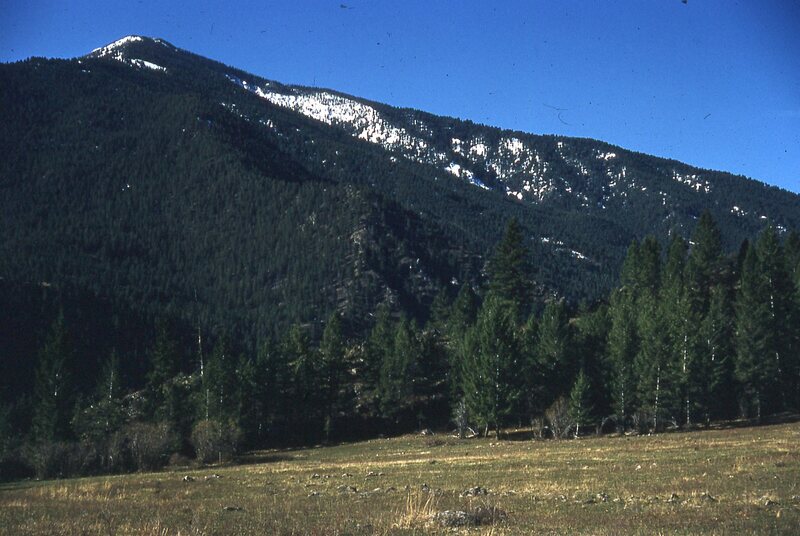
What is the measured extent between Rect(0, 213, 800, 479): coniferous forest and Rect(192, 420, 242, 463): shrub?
0.13 m

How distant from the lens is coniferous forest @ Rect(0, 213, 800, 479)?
204 ft

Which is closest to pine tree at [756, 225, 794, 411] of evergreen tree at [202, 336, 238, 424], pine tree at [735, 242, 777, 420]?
pine tree at [735, 242, 777, 420]

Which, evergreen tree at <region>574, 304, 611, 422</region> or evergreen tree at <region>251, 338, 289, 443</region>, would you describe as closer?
evergreen tree at <region>574, 304, 611, 422</region>

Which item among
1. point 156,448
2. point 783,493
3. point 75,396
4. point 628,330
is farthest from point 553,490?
point 75,396

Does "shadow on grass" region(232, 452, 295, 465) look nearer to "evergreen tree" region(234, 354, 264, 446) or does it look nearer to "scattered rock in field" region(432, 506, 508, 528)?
"evergreen tree" region(234, 354, 264, 446)

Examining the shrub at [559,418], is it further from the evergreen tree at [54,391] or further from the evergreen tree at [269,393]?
the evergreen tree at [54,391]

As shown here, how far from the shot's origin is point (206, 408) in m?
74.6

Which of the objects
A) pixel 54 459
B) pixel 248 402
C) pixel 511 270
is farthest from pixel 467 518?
pixel 511 270

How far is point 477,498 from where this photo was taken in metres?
24.0

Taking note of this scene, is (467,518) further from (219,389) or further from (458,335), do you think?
(458,335)

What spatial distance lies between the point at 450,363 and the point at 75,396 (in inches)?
1663

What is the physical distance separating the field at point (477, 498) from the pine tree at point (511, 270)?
4438cm

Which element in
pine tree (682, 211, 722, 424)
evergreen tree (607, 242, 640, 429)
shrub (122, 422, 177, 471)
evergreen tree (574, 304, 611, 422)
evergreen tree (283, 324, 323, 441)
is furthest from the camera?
evergreen tree (283, 324, 323, 441)

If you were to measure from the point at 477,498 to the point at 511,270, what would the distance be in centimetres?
6428
